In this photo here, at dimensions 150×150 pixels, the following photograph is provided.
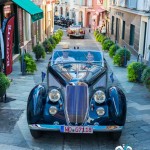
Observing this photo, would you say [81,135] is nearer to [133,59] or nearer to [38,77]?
A: [38,77]

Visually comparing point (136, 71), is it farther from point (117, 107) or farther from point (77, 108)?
point (77, 108)

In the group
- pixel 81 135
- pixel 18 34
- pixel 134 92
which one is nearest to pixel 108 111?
pixel 81 135

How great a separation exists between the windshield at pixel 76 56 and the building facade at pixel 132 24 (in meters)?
8.84

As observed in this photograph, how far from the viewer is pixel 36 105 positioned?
727cm

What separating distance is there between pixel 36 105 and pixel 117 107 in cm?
186

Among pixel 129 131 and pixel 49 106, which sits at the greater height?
pixel 49 106

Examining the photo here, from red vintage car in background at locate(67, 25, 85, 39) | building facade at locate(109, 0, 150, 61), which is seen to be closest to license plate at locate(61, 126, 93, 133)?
building facade at locate(109, 0, 150, 61)

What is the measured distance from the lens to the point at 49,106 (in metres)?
7.31

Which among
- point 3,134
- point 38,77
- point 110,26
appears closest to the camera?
point 3,134

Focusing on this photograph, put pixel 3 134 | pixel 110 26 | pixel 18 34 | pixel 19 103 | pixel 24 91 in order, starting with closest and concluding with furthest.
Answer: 1. pixel 3 134
2. pixel 19 103
3. pixel 24 91
4. pixel 18 34
5. pixel 110 26

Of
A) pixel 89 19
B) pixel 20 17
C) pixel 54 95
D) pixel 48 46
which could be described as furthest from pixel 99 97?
pixel 89 19

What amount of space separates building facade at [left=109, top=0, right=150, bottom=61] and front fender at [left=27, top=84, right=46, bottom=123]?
10.7 meters

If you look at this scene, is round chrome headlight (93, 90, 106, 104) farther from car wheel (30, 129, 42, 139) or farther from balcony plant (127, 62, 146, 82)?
balcony plant (127, 62, 146, 82)

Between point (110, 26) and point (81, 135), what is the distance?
87.6ft
